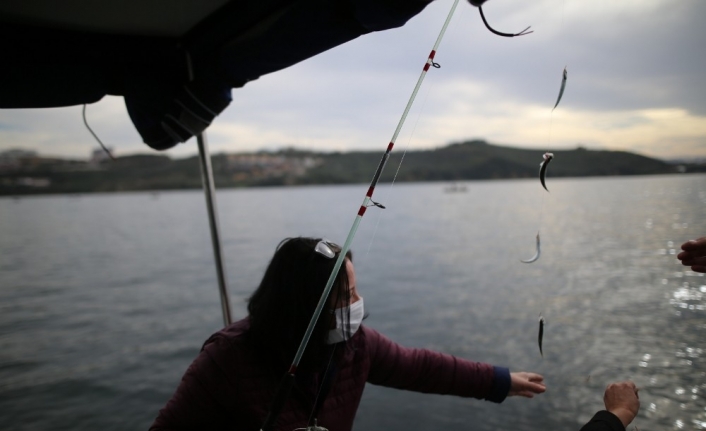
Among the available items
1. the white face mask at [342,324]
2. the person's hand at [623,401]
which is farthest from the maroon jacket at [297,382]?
the person's hand at [623,401]

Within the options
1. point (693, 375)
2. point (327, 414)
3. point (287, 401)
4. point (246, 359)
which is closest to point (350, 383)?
point (327, 414)

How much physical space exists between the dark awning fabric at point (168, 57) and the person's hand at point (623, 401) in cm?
135

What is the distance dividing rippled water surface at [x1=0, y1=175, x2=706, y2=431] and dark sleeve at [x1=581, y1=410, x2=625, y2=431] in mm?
679

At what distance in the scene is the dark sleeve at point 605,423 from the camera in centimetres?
131

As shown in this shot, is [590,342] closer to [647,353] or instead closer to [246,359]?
[647,353]

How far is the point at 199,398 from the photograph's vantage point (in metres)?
1.56

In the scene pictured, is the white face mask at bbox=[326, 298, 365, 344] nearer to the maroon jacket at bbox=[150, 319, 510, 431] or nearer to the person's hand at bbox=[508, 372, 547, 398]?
the maroon jacket at bbox=[150, 319, 510, 431]

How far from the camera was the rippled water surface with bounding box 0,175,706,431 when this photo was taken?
24.0ft

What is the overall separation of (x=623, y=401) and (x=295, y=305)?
1086mm

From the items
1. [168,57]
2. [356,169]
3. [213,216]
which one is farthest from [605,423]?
[356,169]

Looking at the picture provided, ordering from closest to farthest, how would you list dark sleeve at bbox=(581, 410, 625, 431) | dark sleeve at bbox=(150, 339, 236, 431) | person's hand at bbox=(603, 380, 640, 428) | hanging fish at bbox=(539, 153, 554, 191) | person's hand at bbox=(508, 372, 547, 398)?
1. dark sleeve at bbox=(581, 410, 625, 431)
2. person's hand at bbox=(603, 380, 640, 428)
3. dark sleeve at bbox=(150, 339, 236, 431)
4. hanging fish at bbox=(539, 153, 554, 191)
5. person's hand at bbox=(508, 372, 547, 398)

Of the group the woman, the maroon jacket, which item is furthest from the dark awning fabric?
the maroon jacket

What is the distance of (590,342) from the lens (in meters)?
10.4

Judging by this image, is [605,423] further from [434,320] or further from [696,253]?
[434,320]
